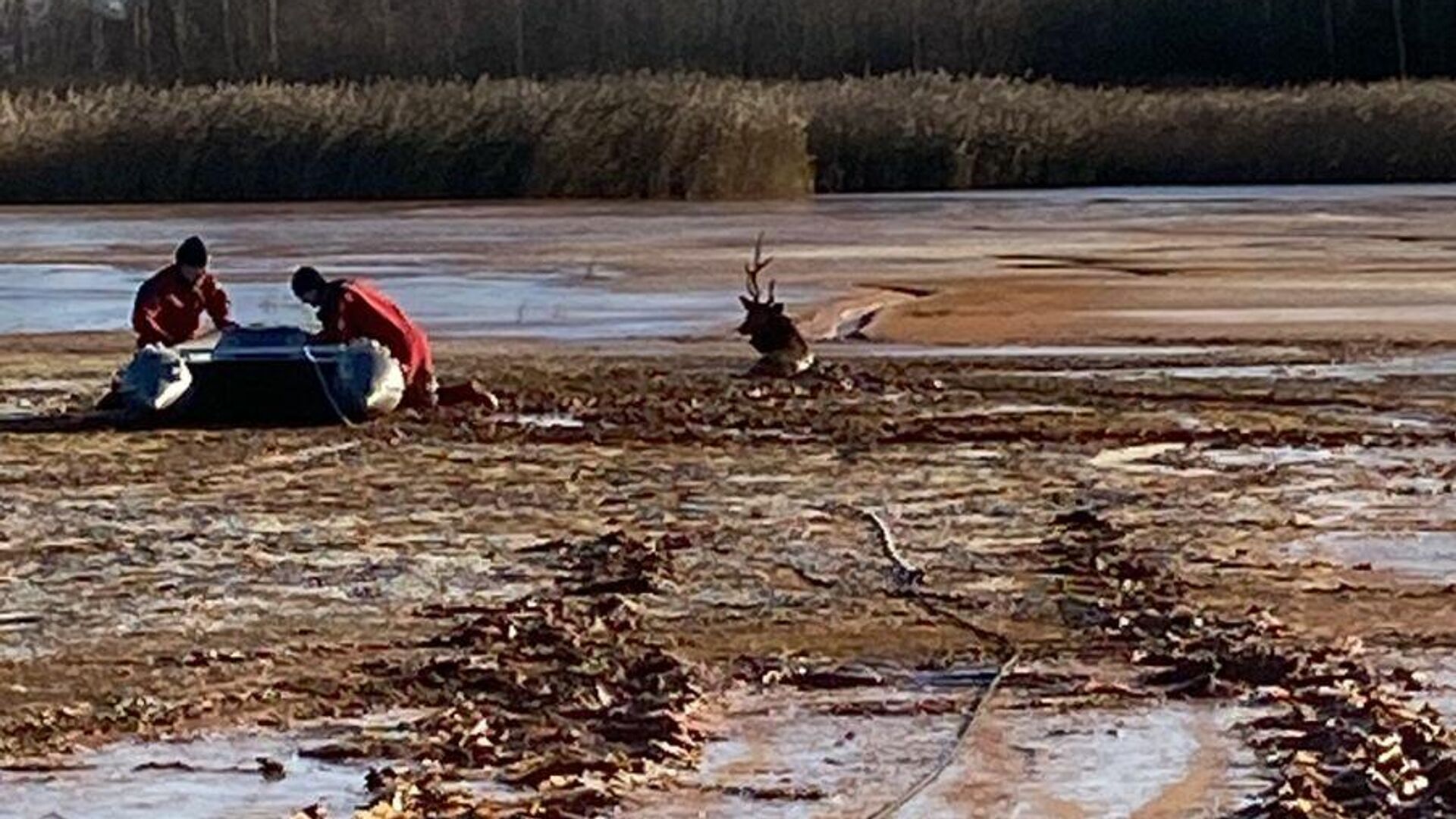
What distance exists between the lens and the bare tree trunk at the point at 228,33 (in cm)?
5997

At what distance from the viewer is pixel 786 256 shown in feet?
89.8

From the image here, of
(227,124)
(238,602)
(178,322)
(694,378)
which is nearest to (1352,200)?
(227,124)

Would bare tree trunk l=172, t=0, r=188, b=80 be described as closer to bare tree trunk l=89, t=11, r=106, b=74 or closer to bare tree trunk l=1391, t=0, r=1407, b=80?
bare tree trunk l=89, t=11, r=106, b=74

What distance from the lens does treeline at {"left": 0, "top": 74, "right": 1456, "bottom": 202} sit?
1601 inches

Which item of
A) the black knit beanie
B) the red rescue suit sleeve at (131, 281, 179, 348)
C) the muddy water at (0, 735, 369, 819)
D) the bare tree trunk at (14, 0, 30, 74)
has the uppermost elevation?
the bare tree trunk at (14, 0, 30, 74)

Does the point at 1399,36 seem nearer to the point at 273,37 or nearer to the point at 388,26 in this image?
the point at 388,26

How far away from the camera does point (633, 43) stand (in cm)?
5628

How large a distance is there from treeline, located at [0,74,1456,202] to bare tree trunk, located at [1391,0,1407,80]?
11.1 m

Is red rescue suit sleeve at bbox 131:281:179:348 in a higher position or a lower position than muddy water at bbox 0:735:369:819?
higher

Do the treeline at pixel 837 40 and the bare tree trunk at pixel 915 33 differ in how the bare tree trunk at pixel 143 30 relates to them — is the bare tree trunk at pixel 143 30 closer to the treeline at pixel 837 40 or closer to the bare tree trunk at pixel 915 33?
the treeline at pixel 837 40

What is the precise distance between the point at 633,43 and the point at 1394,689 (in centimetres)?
4876

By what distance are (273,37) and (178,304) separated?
43.1 metres

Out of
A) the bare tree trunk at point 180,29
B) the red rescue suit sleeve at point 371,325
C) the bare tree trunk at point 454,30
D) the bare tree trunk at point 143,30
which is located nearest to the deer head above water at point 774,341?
the red rescue suit sleeve at point 371,325

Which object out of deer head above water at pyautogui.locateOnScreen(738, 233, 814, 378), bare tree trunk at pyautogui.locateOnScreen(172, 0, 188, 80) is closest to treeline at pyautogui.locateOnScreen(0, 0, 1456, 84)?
bare tree trunk at pyautogui.locateOnScreen(172, 0, 188, 80)
